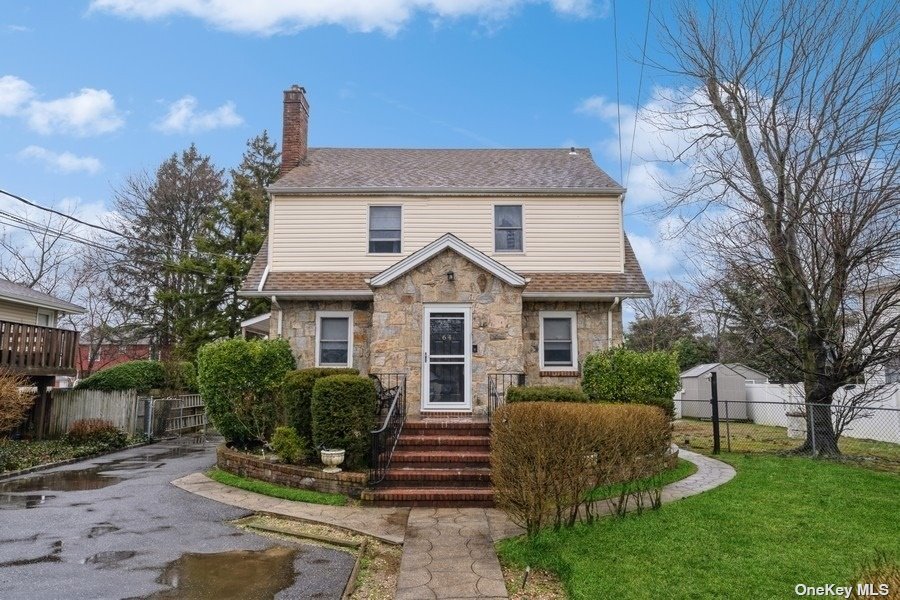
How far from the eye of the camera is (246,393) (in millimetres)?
10977

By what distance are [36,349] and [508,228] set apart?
14148 millimetres

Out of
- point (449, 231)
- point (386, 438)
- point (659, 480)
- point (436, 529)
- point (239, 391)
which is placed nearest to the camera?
point (436, 529)

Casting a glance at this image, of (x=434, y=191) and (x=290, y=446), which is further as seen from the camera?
(x=434, y=191)

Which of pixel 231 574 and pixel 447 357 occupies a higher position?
pixel 447 357

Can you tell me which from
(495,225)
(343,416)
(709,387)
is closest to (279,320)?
(343,416)

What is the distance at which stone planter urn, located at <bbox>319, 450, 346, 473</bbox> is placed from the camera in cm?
846

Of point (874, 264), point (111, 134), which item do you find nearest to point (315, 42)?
point (111, 134)

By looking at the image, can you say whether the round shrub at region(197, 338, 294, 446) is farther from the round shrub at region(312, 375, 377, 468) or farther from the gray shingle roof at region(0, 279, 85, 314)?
the gray shingle roof at region(0, 279, 85, 314)

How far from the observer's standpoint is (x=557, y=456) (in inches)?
227

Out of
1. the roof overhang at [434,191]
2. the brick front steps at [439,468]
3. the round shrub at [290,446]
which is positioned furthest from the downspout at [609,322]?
the round shrub at [290,446]

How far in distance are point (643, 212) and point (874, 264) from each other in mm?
4711

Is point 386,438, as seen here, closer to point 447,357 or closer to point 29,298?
point 447,357

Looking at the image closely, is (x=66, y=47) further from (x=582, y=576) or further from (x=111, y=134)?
(x=582, y=576)

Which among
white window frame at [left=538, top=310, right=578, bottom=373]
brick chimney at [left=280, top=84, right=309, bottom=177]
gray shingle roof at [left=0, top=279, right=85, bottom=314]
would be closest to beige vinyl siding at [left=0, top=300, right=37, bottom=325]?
gray shingle roof at [left=0, top=279, right=85, bottom=314]
